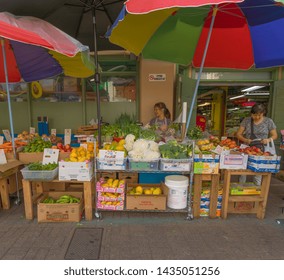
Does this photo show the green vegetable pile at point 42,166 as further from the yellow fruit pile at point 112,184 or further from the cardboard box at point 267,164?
the cardboard box at point 267,164

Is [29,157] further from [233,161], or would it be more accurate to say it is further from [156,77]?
[156,77]

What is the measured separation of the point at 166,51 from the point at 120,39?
1120mm

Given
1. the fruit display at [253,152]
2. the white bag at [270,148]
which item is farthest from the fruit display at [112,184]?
the white bag at [270,148]

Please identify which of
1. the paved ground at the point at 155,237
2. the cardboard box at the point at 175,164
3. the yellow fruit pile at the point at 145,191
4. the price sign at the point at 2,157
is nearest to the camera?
the paved ground at the point at 155,237

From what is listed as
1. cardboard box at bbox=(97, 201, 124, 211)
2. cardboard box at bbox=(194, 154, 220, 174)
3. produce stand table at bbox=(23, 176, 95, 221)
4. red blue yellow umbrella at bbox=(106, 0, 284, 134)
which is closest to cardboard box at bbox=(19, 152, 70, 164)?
produce stand table at bbox=(23, 176, 95, 221)

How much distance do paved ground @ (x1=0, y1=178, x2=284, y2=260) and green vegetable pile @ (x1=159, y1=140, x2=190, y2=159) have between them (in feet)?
3.48

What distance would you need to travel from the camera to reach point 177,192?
334cm

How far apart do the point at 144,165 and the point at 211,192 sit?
3.84ft

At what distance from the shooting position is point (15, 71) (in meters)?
4.57

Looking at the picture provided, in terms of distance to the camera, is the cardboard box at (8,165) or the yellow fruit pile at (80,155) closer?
the yellow fruit pile at (80,155)

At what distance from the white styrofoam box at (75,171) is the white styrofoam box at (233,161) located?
2042 mm

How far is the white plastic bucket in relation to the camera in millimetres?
3311

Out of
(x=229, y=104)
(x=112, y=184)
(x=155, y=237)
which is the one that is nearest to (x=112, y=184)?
(x=112, y=184)

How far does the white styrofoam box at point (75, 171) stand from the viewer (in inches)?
125
